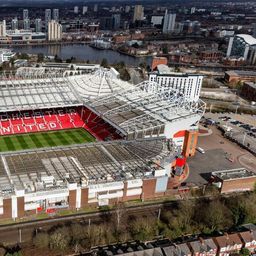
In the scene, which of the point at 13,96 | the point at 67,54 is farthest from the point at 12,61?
the point at 13,96

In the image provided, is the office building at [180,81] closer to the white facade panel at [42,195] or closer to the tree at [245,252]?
the white facade panel at [42,195]

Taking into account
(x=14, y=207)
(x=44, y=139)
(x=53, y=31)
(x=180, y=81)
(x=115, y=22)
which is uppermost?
(x=180, y=81)

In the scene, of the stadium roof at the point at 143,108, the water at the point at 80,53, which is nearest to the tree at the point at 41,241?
the stadium roof at the point at 143,108

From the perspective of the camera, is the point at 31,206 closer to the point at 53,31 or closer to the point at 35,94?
the point at 35,94

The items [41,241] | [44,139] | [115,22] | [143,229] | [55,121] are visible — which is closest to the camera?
[41,241]

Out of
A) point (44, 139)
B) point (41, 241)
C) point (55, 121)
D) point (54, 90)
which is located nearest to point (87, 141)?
point (44, 139)

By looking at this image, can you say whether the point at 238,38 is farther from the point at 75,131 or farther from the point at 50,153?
the point at 50,153

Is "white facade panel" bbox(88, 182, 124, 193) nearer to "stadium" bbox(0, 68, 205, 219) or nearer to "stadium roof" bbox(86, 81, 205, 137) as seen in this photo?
"stadium" bbox(0, 68, 205, 219)
